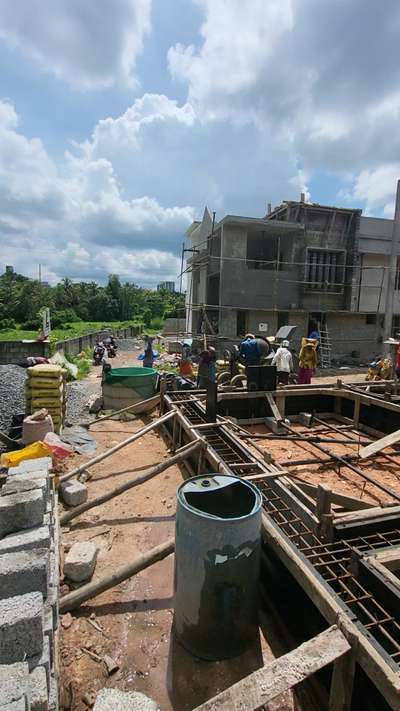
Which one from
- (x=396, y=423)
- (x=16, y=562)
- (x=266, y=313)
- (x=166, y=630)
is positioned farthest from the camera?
(x=266, y=313)

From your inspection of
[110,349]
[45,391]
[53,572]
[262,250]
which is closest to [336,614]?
[53,572]

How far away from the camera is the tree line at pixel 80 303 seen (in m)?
44.0

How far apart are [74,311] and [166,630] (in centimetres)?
5536

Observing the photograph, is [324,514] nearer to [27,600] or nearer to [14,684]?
[27,600]

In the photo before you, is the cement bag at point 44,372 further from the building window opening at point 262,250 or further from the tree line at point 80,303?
the tree line at point 80,303

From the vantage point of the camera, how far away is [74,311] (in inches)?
2146

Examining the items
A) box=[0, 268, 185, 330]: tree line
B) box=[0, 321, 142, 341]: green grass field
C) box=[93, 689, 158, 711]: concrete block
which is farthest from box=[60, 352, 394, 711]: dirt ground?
box=[0, 268, 185, 330]: tree line

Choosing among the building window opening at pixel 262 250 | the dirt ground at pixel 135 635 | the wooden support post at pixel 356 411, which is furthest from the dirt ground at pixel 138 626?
the building window opening at pixel 262 250

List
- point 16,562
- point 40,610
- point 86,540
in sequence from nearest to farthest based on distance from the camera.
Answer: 1. point 40,610
2. point 16,562
3. point 86,540

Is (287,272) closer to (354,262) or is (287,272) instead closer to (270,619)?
(354,262)

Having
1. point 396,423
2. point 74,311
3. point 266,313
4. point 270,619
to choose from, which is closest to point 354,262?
point 266,313

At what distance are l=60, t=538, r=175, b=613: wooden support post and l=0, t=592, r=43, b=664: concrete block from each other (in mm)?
1062

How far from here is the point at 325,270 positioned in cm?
2000

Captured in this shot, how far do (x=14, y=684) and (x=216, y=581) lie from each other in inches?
55.0
